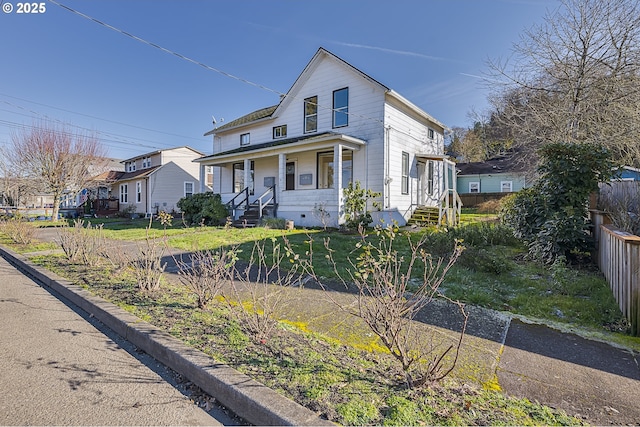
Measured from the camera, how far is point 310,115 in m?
15.7

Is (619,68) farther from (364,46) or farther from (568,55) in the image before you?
(364,46)

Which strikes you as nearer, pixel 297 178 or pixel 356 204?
pixel 356 204

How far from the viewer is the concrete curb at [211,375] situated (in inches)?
77.5

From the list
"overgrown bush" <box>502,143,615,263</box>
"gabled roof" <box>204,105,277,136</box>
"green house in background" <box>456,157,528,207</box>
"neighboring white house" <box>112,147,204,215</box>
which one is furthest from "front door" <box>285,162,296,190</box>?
"green house in background" <box>456,157,528,207</box>

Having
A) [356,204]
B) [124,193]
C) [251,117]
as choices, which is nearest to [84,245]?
[356,204]

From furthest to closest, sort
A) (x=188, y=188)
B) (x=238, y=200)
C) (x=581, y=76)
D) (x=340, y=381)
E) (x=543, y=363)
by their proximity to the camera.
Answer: (x=188, y=188), (x=238, y=200), (x=581, y=76), (x=543, y=363), (x=340, y=381)

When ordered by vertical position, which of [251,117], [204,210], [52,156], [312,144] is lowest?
[204,210]

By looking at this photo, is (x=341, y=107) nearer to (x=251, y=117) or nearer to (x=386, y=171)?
(x=386, y=171)

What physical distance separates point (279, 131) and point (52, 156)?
17.6 metres

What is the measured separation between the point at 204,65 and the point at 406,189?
9.83 meters

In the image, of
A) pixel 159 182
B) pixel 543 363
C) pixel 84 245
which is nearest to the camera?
pixel 543 363

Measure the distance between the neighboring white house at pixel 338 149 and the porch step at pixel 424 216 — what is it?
11.1 inches

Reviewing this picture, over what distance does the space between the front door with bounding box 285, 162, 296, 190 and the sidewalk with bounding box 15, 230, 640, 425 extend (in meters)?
12.7

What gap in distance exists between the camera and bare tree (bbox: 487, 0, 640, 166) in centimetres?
1010
